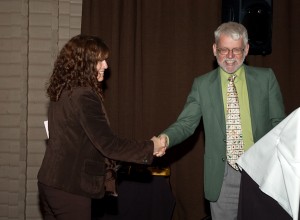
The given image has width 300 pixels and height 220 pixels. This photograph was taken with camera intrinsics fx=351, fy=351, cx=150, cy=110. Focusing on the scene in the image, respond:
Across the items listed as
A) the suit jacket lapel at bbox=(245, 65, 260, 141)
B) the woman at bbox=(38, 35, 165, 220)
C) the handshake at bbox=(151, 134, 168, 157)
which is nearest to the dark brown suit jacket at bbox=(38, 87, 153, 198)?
the woman at bbox=(38, 35, 165, 220)

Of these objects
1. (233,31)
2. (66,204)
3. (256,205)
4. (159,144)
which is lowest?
(66,204)

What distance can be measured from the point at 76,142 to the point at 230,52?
45.8 inches

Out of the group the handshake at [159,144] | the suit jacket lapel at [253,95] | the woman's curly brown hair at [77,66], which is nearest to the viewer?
the woman's curly brown hair at [77,66]

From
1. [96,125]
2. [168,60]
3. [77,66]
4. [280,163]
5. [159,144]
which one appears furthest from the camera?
[168,60]

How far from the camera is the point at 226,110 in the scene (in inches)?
92.7

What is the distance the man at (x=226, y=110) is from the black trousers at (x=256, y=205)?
514 millimetres

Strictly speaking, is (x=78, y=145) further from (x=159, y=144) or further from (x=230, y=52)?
(x=230, y=52)

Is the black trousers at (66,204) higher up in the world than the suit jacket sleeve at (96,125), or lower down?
lower down

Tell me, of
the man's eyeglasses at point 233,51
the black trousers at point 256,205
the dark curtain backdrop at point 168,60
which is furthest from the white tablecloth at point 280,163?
the dark curtain backdrop at point 168,60

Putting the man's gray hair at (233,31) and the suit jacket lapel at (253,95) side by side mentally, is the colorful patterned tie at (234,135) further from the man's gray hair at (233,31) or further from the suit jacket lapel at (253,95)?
the man's gray hair at (233,31)

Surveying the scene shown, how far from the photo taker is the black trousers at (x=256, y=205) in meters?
1.50

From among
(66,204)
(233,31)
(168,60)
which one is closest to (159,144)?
(66,204)

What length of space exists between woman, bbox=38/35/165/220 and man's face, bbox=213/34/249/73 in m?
0.85

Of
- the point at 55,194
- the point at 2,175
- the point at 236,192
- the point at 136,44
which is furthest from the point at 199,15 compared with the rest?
the point at 2,175
